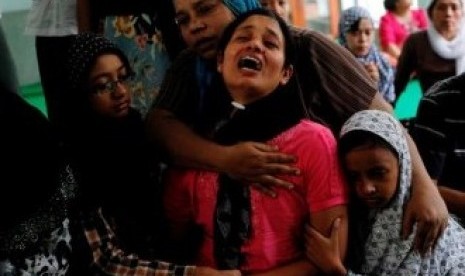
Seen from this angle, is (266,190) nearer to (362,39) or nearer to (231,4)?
(231,4)

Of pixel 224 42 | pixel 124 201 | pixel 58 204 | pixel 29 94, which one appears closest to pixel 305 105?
pixel 224 42

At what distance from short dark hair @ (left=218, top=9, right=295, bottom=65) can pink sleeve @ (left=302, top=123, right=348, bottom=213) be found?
255 millimetres

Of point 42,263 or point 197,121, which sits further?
point 197,121

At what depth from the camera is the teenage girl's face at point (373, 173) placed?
162 centimetres

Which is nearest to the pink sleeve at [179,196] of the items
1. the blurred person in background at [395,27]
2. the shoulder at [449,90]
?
the shoulder at [449,90]

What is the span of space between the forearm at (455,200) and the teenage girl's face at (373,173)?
490 millimetres

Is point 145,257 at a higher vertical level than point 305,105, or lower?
lower

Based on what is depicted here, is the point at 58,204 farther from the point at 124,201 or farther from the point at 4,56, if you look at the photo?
the point at 4,56

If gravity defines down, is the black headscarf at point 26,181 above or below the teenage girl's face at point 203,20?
below

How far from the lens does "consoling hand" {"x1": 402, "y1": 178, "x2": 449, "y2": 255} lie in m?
1.63

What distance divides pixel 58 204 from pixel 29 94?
552cm

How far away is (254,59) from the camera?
1.61 m

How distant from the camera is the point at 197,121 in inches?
72.6

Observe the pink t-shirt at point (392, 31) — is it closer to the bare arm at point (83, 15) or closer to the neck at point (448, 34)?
the neck at point (448, 34)
